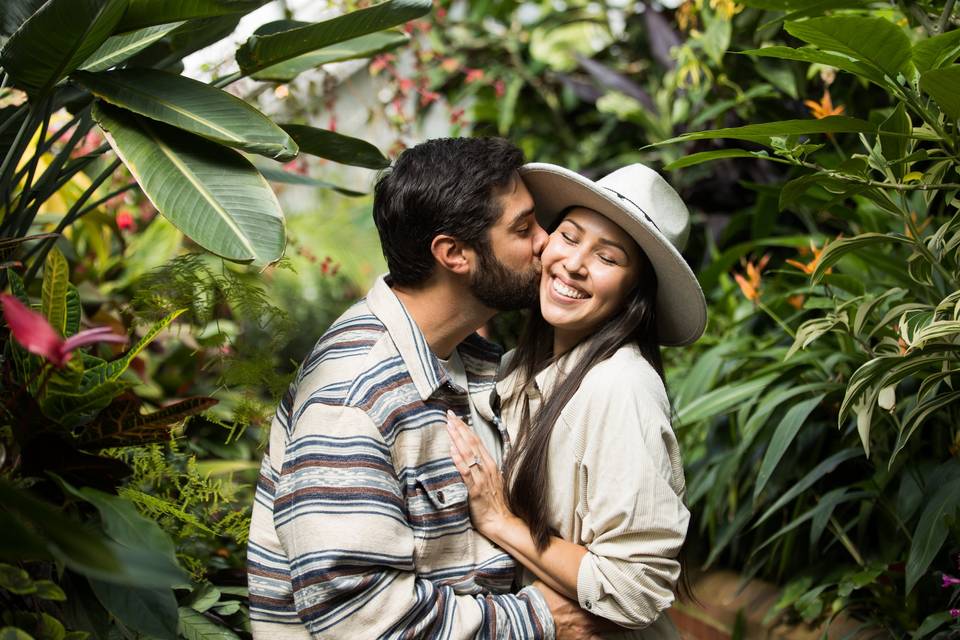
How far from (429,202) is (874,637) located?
1639 mm

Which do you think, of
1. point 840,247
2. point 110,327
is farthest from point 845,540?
point 110,327

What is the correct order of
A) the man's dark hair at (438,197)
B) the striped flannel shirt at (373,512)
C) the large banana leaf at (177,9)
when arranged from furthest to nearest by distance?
the man's dark hair at (438,197), the striped flannel shirt at (373,512), the large banana leaf at (177,9)

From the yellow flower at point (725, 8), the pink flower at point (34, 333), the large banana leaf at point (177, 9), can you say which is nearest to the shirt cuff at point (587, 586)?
the pink flower at point (34, 333)

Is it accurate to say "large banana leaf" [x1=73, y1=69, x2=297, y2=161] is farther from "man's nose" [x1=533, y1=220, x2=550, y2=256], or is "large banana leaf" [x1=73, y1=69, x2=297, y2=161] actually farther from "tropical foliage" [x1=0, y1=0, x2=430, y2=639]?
"man's nose" [x1=533, y1=220, x2=550, y2=256]

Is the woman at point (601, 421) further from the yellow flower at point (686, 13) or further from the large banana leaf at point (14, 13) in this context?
the yellow flower at point (686, 13)

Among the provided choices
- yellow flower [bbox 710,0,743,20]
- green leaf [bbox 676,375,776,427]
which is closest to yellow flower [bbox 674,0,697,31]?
yellow flower [bbox 710,0,743,20]

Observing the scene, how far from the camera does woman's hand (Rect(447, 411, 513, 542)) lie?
1.97 meters

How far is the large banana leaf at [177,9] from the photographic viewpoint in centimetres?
165

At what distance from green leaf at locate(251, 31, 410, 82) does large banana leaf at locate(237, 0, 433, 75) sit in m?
0.55

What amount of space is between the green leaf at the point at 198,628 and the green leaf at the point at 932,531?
1.58 m

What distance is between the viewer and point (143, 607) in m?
1.51

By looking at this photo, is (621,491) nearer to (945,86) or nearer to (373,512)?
(373,512)

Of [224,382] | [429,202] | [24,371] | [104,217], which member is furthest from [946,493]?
[104,217]

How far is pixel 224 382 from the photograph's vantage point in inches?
96.3
